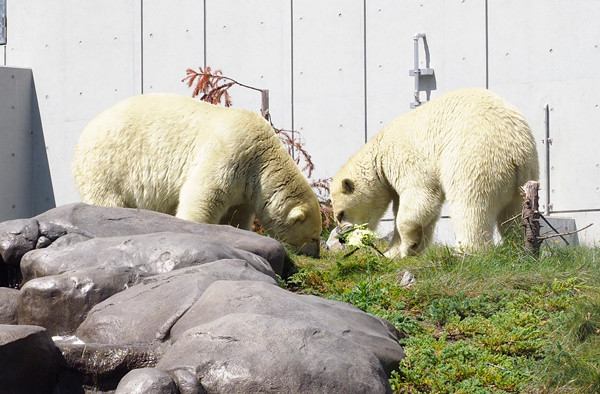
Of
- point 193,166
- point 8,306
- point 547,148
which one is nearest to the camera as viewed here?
point 8,306

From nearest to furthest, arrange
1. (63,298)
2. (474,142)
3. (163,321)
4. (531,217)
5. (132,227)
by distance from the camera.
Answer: (163,321)
(63,298)
(531,217)
(132,227)
(474,142)

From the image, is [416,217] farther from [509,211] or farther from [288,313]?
[288,313]

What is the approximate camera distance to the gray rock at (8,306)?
6023 millimetres

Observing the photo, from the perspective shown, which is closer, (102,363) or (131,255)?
(102,363)

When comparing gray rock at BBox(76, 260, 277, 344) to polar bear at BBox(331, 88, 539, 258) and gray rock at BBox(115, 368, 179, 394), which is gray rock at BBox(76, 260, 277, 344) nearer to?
gray rock at BBox(115, 368, 179, 394)

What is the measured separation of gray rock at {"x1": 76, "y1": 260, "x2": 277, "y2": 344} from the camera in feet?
17.0

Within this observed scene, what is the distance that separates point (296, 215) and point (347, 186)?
1043 mm

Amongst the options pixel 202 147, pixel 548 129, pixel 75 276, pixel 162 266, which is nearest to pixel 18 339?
pixel 75 276

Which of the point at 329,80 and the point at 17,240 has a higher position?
the point at 329,80

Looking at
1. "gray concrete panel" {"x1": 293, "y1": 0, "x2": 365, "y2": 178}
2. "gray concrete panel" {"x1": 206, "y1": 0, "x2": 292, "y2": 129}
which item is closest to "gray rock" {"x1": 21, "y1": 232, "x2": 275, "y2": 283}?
"gray concrete panel" {"x1": 293, "y1": 0, "x2": 365, "y2": 178}

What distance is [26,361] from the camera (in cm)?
464

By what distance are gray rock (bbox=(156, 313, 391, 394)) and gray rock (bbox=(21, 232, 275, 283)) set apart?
169 centimetres

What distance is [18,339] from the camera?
4.59 meters

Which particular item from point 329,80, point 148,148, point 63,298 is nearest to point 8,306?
point 63,298
